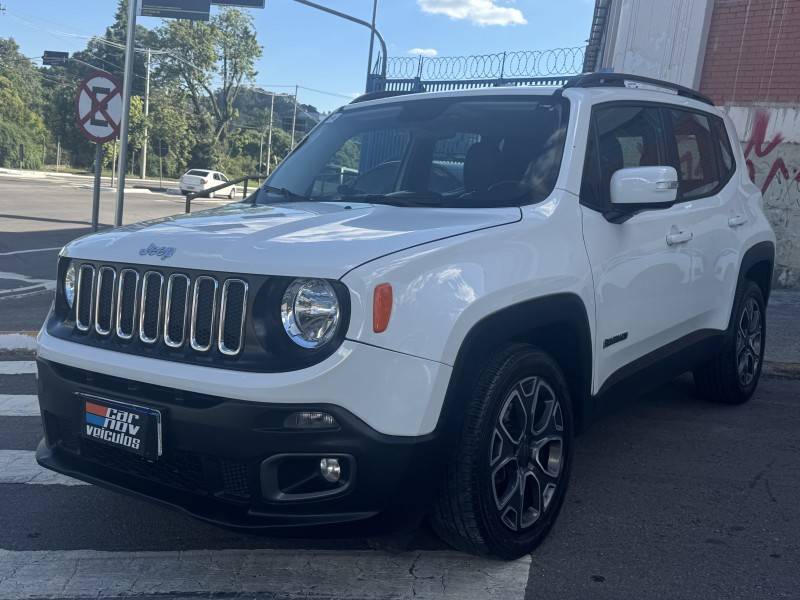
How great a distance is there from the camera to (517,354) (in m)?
3.17

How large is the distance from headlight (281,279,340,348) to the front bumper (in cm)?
23

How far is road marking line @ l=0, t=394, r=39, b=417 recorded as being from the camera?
17.3ft

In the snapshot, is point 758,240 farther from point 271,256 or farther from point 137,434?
point 137,434

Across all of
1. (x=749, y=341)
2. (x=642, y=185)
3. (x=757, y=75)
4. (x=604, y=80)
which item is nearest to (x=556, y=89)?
(x=604, y=80)

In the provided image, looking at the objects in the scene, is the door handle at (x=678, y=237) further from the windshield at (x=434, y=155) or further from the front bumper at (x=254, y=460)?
the front bumper at (x=254, y=460)

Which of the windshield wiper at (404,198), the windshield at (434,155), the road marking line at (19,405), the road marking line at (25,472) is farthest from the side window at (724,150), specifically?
the road marking line at (19,405)

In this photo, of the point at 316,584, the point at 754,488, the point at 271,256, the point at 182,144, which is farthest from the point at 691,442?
the point at 182,144

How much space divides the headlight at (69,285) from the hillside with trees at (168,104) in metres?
53.4

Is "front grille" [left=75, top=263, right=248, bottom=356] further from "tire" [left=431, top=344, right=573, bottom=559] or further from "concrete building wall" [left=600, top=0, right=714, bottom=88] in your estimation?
"concrete building wall" [left=600, top=0, right=714, bottom=88]

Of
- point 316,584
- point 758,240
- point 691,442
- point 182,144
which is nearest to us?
point 316,584

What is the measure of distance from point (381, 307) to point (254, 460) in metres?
0.64

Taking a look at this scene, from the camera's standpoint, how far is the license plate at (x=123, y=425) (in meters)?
2.85

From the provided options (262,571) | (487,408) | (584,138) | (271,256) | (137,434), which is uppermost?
(584,138)

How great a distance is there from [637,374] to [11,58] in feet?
288
